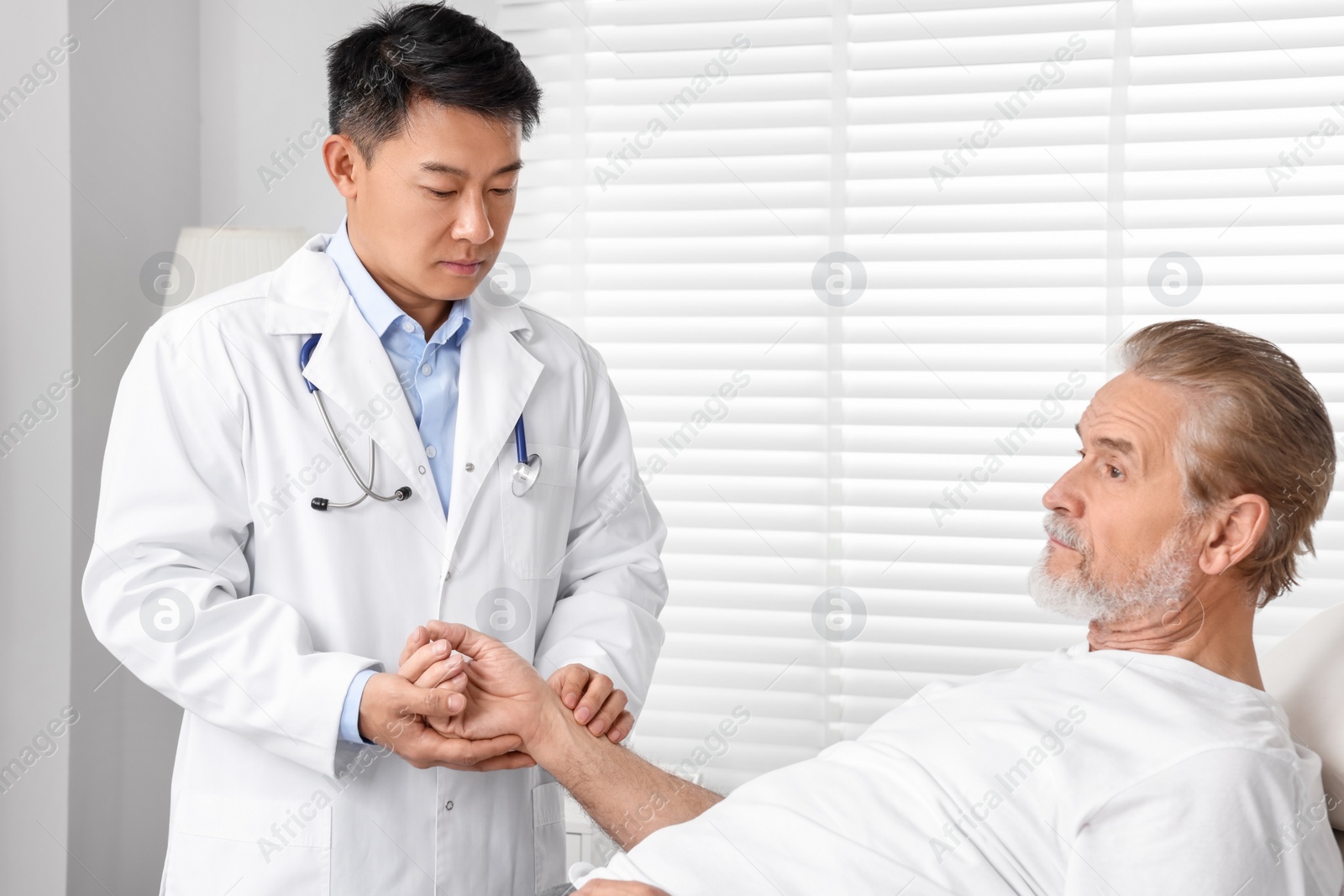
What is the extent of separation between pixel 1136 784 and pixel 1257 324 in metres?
1.58

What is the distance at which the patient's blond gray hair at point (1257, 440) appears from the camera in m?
1.43

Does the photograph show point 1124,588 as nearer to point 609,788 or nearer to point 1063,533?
point 1063,533

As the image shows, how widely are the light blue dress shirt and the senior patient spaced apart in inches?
11.4

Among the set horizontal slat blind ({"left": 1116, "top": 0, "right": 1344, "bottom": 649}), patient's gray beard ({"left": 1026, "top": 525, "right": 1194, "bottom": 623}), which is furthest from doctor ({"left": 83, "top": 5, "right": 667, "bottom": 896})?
horizontal slat blind ({"left": 1116, "top": 0, "right": 1344, "bottom": 649})

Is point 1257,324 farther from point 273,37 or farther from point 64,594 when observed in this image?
point 64,594

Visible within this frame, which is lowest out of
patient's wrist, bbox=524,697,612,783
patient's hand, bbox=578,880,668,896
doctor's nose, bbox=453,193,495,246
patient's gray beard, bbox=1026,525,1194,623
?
patient's hand, bbox=578,880,668,896

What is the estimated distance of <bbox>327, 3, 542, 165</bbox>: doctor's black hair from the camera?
5.12ft

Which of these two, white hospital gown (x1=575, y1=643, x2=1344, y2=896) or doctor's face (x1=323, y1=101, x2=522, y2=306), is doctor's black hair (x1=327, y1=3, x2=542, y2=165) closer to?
doctor's face (x1=323, y1=101, x2=522, y2=306)

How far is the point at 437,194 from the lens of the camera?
1.57 metres

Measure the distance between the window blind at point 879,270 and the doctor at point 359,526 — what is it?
1.05 m

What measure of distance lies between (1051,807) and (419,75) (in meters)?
1.26

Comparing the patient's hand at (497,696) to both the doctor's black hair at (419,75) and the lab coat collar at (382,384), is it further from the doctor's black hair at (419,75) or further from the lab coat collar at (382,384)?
the doctor's black hair at (419,75)

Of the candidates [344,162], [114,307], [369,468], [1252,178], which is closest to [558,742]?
[369,468]

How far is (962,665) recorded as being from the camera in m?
2.65
